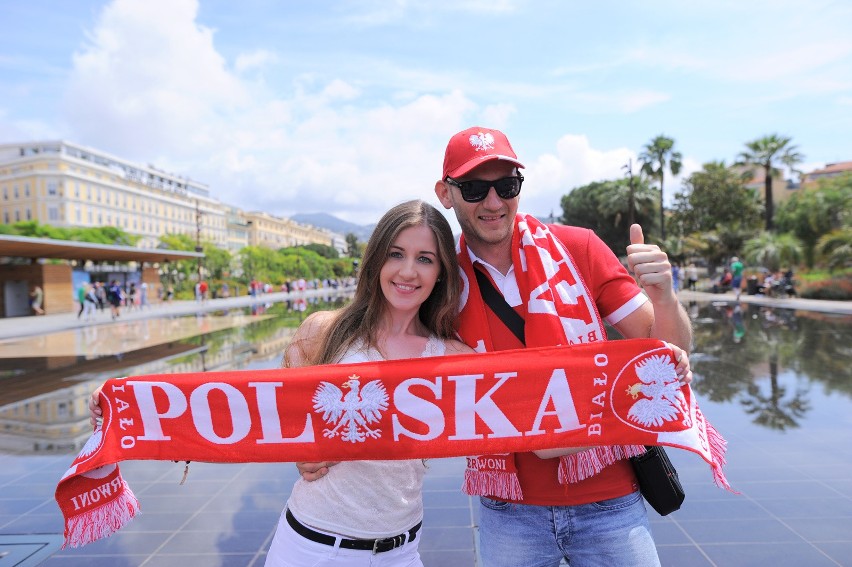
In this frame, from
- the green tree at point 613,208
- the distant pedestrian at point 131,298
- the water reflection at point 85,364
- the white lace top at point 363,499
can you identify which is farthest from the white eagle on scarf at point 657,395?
the green tree at point 613,208

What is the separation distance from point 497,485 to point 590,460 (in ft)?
1.07

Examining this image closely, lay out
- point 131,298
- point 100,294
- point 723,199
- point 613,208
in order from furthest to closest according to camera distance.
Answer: point 613,208
point 723,199
point 131,298
point 100,294

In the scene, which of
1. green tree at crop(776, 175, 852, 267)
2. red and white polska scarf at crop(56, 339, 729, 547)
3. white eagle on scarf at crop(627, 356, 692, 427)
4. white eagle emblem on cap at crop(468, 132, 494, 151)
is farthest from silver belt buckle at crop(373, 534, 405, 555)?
green tree at crop(776, 175, 852, 267)

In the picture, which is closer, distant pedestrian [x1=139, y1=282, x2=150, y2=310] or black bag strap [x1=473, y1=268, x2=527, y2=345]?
black bag strap [x1=473, y1=268, x2=527, y2=345]

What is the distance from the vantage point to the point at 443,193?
222 centimetres

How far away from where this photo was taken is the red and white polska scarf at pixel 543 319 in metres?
1.93

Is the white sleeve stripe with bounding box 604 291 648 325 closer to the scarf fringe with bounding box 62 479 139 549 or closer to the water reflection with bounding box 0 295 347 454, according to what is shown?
the scarf fringe with bounding box 62 479 139 549

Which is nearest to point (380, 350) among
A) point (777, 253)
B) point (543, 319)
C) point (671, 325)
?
point (543, 319)

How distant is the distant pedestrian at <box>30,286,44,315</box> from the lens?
28375 millimetres

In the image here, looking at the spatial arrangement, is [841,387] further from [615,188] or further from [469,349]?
[615,188]

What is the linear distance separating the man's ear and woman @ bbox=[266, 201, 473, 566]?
84 mm

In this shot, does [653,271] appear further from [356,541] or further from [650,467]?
[356,541]

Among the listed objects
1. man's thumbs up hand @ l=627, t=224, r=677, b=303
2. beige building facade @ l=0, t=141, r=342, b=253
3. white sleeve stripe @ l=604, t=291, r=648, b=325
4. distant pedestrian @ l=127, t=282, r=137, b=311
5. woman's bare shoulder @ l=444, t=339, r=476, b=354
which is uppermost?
beige building facade @ l=0, t=141, r=342, b=253

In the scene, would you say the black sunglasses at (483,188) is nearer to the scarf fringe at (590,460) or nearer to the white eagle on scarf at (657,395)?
the white eagle on scarf at (657,395)
